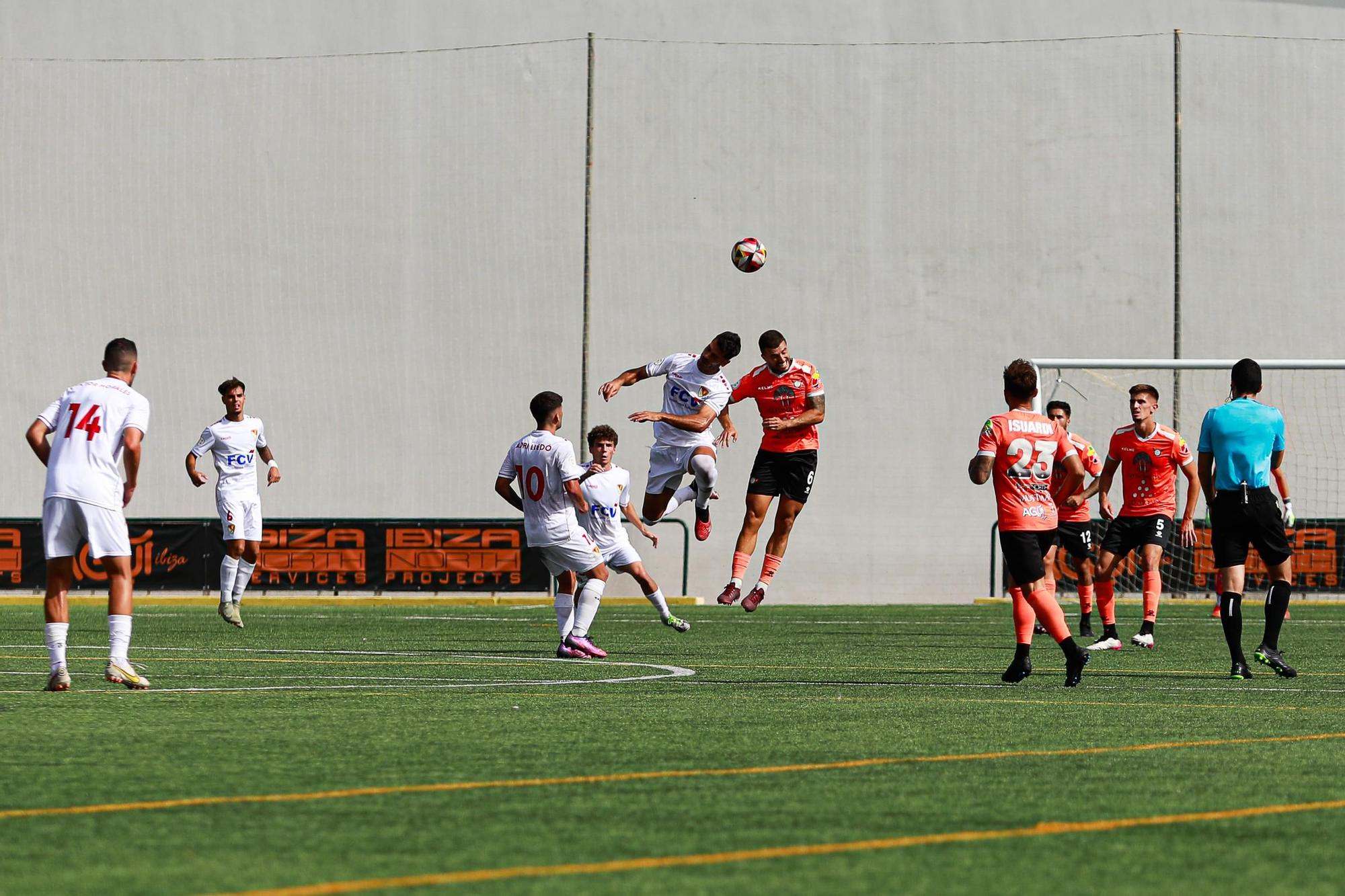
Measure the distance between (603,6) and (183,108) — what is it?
7265 mm

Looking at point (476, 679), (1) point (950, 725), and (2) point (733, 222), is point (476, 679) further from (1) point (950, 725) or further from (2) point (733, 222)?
(2) point (733, 222)

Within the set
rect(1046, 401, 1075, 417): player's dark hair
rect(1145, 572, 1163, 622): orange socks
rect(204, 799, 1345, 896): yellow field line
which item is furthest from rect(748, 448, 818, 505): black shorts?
rect(204, 799, 1345, 896): yellow field line

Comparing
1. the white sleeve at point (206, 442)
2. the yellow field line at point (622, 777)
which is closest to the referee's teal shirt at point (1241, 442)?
the yellow field line at point (622, 777)

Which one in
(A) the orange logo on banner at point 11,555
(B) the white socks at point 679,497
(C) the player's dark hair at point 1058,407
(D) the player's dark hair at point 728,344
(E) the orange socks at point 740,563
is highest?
(D) the player's dark hair at point 728,344

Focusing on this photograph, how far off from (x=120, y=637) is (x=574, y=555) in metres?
4.39

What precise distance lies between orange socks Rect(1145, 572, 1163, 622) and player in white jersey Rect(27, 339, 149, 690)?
885 cm

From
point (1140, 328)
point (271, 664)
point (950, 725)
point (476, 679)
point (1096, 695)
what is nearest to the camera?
point (950, 725)

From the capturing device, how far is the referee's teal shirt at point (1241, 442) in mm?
11648

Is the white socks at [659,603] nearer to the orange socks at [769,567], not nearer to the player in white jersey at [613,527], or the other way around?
the player in white jersey at [613,527]

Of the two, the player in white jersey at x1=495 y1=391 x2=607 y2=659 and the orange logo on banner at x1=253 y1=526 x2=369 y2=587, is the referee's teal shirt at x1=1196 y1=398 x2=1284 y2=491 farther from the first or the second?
the orange logo on banner at x1=253 y1=526 x2=369 y2=587

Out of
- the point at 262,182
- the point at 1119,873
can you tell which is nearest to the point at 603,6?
the point at 262,182

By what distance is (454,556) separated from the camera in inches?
1117

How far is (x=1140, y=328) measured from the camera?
3038cm

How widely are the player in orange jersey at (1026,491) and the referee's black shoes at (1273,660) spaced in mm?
1586
